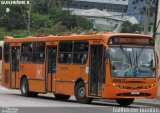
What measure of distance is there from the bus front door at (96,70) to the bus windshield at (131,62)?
561 mm

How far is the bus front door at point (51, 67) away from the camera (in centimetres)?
2525

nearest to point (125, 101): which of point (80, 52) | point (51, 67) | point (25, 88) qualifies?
point (80, 52)

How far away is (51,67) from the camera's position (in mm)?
25500

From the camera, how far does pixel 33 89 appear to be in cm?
2706

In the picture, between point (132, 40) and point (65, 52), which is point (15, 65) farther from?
point (132, 40)

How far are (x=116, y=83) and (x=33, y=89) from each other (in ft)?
23.3

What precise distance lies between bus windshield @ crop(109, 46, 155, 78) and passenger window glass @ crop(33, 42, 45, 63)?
19.1 feet

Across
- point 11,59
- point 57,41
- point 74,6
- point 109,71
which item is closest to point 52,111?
point 109,71

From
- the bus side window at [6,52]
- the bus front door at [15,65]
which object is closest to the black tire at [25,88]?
the bus front door at [15,65]

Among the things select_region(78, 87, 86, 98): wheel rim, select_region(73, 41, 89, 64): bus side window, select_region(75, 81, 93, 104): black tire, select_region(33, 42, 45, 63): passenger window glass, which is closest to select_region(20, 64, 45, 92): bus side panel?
select_region(33, 42, 45, 63): passenger window glass

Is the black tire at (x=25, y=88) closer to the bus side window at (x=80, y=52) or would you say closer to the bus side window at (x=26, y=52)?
the bus side window at (x=26, y=52)

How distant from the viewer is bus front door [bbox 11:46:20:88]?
28998 millimetres

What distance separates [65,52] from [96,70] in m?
2.76

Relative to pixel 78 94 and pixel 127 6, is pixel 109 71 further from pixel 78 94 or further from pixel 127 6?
pixel 127 6
